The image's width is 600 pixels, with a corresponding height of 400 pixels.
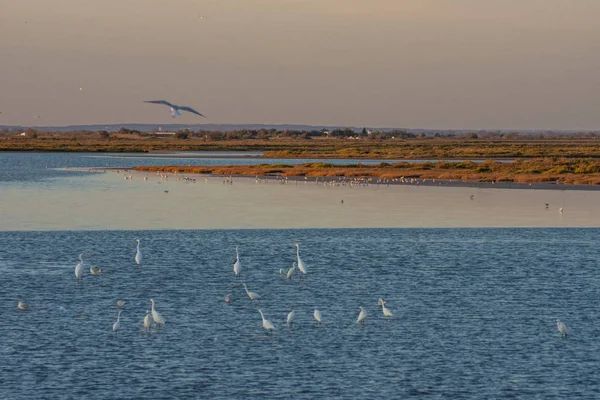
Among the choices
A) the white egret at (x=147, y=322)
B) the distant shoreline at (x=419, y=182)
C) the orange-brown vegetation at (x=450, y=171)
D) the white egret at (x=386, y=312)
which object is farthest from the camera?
the orange-brown vegetation at (x=450, y=171)

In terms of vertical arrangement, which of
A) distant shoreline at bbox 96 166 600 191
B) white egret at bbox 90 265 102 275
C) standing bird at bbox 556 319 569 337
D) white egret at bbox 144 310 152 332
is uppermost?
standing bird at bbox 556 319 569 337

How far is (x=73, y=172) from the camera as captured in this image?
271 ft

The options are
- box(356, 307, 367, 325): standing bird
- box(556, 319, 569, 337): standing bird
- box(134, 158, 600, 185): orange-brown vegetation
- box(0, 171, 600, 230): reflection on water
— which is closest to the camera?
box(556, 319, 569, 337): standing bird

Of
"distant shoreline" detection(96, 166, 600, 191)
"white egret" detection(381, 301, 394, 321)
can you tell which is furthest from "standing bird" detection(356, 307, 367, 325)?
"distant shoreline" detection(96, 166, 600, 191)

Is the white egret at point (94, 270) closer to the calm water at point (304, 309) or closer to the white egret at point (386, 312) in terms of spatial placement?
the calm water at point (304, 309)

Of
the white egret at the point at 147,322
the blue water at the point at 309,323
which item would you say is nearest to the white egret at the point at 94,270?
the blue water at the point at 309,323

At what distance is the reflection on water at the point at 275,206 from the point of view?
38688 millimetres

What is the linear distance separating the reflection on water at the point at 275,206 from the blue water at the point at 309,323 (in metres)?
→ 7.11

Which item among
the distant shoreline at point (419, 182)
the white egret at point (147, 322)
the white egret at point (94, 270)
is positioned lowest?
the distant shoreline at point (419, 182)

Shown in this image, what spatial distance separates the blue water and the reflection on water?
7106mm

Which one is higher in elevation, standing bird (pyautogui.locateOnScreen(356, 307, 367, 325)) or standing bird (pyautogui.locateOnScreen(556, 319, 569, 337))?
standing bird (pyautogui.locateOnScreen(556, 319, 569, 337))

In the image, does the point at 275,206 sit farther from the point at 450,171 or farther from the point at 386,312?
the point at 450,171

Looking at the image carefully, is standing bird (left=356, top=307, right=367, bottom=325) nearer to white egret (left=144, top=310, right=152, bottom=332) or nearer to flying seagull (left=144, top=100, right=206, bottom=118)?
white egret (left=144, top=310, right=152, bottom=332)

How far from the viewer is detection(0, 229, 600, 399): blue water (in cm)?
1473
